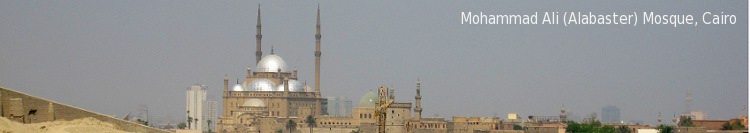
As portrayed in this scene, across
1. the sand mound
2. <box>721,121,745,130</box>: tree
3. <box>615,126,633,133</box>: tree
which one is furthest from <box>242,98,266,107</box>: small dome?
the sand mound

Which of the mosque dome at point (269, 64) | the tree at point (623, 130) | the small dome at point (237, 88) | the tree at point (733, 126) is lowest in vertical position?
the tree at point (623, 130)

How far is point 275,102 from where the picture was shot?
120 metres

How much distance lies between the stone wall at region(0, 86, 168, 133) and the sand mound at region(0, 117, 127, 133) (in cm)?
54

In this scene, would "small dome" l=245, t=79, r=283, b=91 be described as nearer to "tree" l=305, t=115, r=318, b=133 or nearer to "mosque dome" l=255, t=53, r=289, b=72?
"mosque dome" l=255, t=53, r=289, b=72

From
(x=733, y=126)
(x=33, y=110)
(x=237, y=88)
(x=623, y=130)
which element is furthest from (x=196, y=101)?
(x=33, y=110)

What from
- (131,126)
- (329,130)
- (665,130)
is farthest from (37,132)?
(329,130)

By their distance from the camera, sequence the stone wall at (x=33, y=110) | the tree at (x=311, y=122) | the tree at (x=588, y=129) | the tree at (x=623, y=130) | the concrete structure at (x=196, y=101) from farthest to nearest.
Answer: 1. the concrete structure at (x=196, y=101)
2. the tree at (x=311, y=122)
3. the tree at (x=623, y=130)
4. the tree at (x=588, y=129)
5. the stone wall at (x=33, y=110)

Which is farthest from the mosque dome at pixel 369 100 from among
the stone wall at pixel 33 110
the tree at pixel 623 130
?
the stone wall at pixel 33 110

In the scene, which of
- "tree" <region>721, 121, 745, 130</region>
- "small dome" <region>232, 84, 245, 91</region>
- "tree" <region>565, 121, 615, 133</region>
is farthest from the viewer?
"small dome" <region>232, 84, 245, 91</region>

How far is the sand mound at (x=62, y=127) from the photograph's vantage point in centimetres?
3428

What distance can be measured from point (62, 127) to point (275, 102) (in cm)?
8301

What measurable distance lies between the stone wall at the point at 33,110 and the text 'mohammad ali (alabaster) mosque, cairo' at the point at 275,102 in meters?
70.8

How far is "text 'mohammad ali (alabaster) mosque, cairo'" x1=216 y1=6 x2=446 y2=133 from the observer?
11512cm

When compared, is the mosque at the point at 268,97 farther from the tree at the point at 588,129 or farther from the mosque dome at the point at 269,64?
the tree at the point at 588,129
